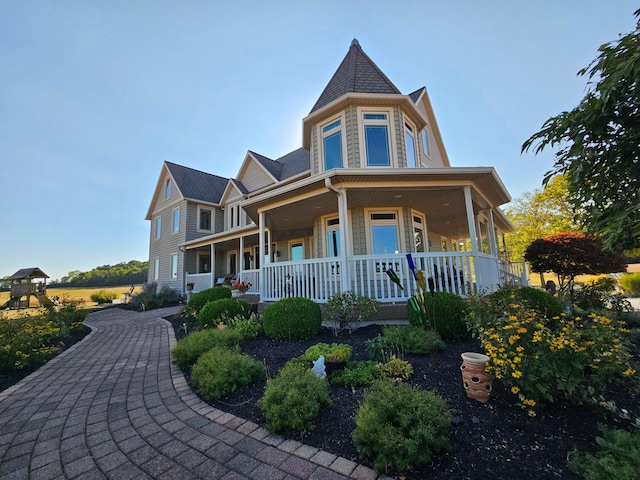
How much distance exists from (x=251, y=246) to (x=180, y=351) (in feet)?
36.7

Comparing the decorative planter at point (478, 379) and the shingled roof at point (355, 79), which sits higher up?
the shingled roof at point (355, 79)

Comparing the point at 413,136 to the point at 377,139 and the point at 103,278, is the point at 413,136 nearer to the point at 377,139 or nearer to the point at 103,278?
the point at 377,139

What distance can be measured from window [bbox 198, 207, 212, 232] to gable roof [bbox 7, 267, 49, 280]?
1219 centimetres

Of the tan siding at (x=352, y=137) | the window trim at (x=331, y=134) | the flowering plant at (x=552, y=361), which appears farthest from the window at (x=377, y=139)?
the flowering plant at (x=552, y=361)

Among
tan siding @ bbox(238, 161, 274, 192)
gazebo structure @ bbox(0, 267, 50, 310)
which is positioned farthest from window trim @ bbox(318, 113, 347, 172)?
gazebo structure @ bbox(0, 267, 50, 310)

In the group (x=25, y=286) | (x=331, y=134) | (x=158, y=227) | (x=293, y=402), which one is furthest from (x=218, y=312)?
(x=25, y=286)

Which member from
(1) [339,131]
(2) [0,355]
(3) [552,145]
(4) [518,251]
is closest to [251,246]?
(1) [339,131]

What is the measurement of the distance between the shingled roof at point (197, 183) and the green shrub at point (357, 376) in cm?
1643

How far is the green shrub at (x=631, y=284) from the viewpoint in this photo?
45.4 feet

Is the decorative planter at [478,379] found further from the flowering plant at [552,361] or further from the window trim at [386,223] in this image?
the window trim at [386,223]

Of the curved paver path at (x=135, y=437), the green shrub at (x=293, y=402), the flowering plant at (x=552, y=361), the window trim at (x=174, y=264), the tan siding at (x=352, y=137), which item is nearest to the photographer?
the curved paver path at (x=135, y=437)

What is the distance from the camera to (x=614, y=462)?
4.64 feet

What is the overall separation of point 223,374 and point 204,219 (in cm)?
1589

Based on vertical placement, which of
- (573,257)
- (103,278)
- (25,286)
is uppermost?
(103,278)
